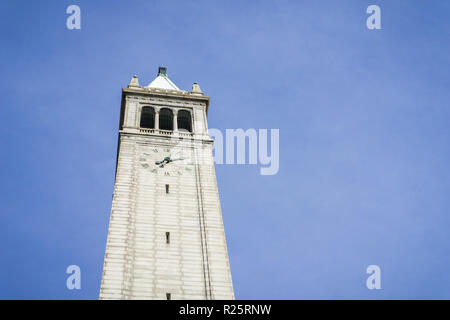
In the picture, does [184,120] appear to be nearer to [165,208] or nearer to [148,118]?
[148,118]

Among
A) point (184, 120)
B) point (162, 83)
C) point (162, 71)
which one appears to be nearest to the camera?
point (184, 120)

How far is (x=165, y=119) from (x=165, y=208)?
16.4 m

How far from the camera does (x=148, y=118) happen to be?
62969 millimetres

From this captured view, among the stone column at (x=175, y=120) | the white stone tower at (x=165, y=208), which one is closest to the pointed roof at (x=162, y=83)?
the white stone tower at (x=165, y=208)

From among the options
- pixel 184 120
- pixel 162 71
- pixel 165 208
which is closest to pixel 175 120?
pixel 184 120

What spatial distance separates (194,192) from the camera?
5062cm

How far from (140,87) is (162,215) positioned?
2084 cm

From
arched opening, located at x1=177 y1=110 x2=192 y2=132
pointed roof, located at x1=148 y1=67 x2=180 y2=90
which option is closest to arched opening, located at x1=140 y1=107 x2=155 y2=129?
arched opening, located at x1=177 y1=110 x2=192 y2=132

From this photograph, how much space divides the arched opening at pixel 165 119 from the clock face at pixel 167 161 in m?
7.07

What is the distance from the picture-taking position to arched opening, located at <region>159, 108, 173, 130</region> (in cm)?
6212

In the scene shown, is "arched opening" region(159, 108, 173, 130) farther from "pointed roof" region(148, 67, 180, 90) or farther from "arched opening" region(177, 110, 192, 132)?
"pointed roof" region(148, 67, 180, 90)
